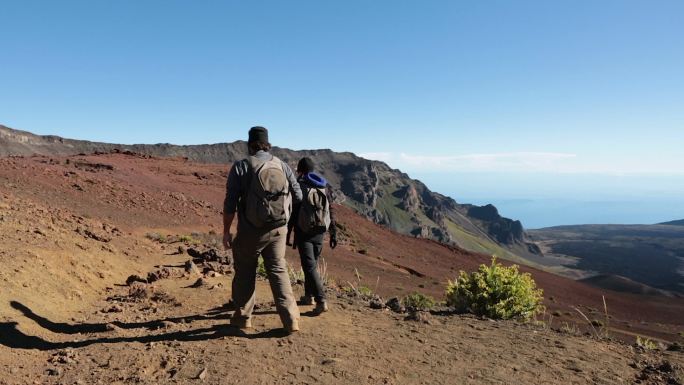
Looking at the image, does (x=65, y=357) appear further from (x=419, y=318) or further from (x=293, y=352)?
(x=419, y=318)

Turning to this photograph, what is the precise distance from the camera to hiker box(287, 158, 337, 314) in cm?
558

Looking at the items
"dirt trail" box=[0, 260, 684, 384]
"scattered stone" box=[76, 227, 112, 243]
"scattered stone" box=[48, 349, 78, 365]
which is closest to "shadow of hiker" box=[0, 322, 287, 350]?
"dirt trail" box=[0, 260, 684, 384]

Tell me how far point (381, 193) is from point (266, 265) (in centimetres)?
10281

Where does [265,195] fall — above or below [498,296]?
above

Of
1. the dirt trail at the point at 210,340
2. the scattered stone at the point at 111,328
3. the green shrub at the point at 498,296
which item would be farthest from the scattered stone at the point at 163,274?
the green shrub at the point at 498,296

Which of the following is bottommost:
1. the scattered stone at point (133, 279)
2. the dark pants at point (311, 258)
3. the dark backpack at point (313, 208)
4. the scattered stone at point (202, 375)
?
the scattered stone at point (133, 279)

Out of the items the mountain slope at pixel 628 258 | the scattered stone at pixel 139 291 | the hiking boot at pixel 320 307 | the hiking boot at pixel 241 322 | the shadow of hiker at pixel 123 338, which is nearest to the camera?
the shadow of hiker at pixel 123 338

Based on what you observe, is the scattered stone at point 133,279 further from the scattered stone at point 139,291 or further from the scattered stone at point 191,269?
the scattered stone at point 191,269

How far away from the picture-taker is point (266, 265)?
4684mm

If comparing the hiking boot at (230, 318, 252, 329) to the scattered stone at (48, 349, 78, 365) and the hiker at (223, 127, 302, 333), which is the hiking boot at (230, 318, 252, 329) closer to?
the hiker at (223, 127, 302, 333)

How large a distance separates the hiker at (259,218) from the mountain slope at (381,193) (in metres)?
59.6

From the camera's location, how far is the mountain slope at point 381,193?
6288 cm

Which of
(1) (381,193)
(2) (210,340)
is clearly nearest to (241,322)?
(2) (210,340)

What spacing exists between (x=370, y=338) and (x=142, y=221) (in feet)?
52.8
